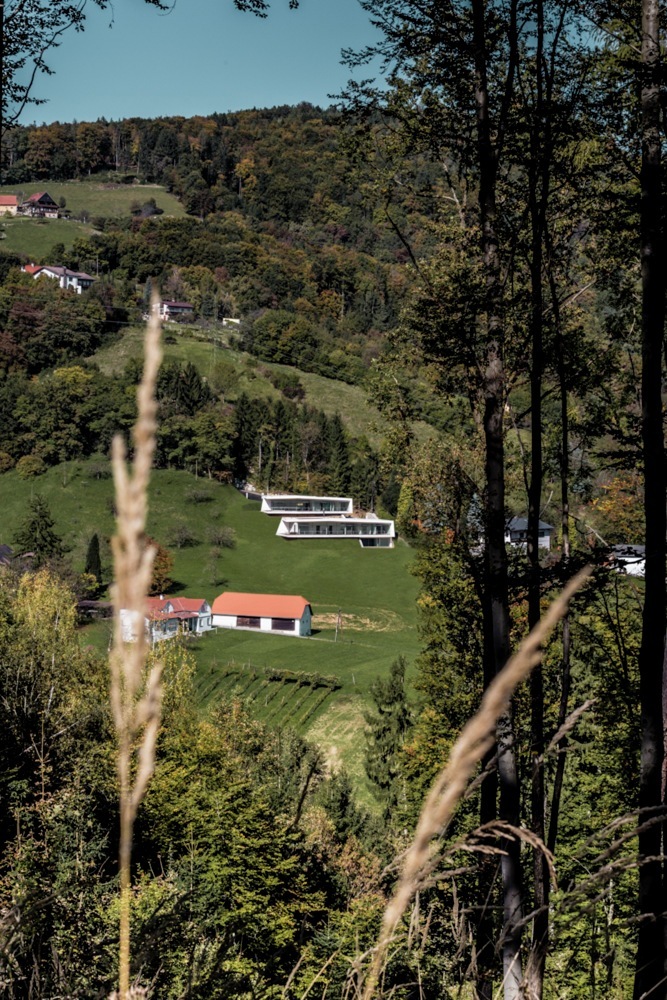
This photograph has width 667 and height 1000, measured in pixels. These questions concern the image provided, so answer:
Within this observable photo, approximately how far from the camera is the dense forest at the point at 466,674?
3.00 metres

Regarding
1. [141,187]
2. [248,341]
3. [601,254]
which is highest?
[141,187]

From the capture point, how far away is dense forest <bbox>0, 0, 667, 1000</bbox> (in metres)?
3.00

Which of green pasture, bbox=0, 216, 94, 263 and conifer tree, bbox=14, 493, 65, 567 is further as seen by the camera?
green pasture, bbox=0, 216, 94, 263

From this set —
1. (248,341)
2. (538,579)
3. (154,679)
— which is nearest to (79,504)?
(248,341)

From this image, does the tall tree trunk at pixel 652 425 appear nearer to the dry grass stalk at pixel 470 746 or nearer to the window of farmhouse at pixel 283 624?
the dry grass stalk at pixel 470 746

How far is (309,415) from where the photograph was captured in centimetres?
10031

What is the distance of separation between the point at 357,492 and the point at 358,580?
2183 centimetres

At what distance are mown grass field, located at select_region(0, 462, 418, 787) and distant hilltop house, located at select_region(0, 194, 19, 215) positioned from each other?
9605cm

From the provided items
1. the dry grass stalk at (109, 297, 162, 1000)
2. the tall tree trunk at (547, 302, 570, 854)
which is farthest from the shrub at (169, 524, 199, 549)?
the dry grass stalk at (109, 297, 162, 1000)

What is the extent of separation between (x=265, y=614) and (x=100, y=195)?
142 meters

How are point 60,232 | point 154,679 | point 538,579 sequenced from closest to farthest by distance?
1. point 154,679
2. point 538,579
3. point 60,232

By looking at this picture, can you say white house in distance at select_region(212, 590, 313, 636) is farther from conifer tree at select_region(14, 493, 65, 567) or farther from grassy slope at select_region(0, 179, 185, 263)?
grassy slope at select_region(0, 179, 185, 263)

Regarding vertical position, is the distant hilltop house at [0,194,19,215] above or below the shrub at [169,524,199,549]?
above

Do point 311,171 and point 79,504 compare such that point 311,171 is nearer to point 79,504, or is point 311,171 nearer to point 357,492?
point 357,492
